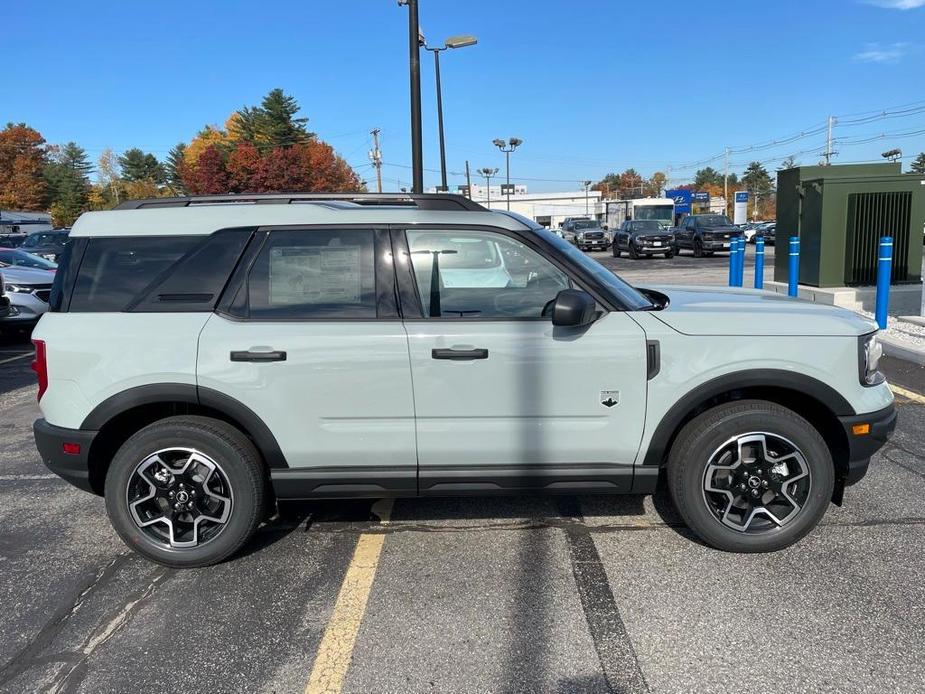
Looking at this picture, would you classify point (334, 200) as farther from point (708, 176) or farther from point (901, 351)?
point (708, 176)

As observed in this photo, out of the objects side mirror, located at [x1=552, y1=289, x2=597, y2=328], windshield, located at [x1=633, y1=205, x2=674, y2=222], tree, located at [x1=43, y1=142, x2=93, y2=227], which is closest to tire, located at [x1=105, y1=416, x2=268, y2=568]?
side mirror, located at [x1=552, y1=289, x2=597, y2=328]

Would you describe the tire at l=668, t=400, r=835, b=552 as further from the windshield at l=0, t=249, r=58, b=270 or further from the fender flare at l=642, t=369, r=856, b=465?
the windshield at l=0, t=249, r=58, b=270

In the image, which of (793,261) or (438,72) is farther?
(438,72)

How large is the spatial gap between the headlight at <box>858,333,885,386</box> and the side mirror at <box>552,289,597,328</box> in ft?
4.54

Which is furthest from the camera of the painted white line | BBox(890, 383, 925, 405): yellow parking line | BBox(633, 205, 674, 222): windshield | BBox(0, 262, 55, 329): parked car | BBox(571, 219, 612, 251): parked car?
BBox(633, 205, 674, 222): windshield

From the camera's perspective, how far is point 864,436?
3498 millimetres

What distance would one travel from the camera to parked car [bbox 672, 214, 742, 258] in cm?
2905

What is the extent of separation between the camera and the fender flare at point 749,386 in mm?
3430

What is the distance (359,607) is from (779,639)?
1.80 m

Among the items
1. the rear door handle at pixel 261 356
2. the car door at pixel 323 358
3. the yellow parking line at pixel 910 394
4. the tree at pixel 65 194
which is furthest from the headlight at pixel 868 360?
the tree at pixel 65 194

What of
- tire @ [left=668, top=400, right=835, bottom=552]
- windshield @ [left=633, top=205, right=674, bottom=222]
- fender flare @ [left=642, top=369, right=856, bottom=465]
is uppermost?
windshield @ [left=633, top=205, right=674, bottom=222]

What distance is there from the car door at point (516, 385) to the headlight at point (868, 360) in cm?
108

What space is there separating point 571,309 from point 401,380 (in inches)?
34.4

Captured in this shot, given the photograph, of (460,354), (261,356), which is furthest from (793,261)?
(261,356)
